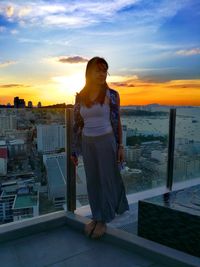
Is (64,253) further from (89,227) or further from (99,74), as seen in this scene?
(99,74)

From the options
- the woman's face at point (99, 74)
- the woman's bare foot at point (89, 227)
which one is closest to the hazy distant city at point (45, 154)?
the woman's bare foot at point (89, 227)

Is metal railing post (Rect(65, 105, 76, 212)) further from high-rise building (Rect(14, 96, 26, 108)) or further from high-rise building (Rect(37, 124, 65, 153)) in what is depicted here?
high-rise building (Rect(14, 96, 26, 108))

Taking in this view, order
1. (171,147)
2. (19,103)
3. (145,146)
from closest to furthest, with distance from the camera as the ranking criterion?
(19,103), (145,146), (171,147)

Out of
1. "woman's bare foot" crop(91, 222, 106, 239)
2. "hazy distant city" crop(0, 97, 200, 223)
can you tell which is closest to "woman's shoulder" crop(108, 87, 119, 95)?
"hazy distant city" crop(0, 97, 200, 223)

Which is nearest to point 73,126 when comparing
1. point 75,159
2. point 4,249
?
point 75,159

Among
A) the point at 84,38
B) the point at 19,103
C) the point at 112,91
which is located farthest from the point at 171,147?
the point at 84,38
